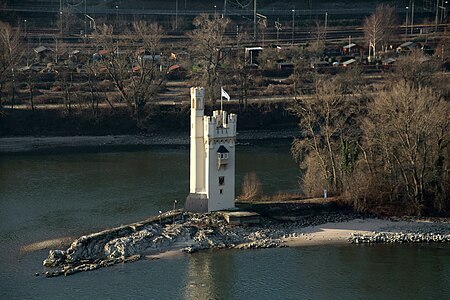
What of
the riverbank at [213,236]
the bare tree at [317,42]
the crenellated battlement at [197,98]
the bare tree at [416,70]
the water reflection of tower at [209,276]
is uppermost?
the bare tree at [317,42]

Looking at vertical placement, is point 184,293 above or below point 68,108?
below

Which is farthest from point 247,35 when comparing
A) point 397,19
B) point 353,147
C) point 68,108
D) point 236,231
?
point 236,231

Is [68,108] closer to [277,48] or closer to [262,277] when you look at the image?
[277,48]

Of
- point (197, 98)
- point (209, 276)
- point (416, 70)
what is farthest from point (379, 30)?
point (209, 276)

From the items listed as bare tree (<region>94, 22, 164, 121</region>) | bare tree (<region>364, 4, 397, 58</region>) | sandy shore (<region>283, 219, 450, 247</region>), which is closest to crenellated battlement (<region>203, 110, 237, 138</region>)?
sandy shore (<region>283, 219, 450, 247</region>)

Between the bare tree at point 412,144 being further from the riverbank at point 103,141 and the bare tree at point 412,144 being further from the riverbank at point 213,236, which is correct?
the riverbank at point 103,141

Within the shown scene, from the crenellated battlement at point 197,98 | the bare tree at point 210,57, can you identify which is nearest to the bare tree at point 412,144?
the crenellated battlement at point 197,98

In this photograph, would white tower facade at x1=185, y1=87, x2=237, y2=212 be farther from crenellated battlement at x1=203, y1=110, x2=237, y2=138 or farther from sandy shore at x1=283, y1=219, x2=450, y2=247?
sandy shore at x1=283, y1=219, x2=450, y2=247
